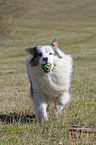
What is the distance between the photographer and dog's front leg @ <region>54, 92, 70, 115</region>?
5.88m

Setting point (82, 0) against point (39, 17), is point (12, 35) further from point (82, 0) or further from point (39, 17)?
point (82, 0)

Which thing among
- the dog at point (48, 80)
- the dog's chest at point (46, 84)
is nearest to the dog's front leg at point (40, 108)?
the dog at point (48, 80)

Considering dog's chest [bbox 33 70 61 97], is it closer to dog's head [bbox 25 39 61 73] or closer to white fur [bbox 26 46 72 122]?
white fur [bbox 26 46 72 122]

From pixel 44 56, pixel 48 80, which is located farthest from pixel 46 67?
pixel 48 80

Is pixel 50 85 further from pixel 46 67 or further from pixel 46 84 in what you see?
pixel 46 67

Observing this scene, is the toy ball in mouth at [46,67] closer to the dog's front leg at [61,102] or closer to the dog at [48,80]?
the dog at [48,80]

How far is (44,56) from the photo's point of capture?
554cm

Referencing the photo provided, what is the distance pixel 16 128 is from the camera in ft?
16.4

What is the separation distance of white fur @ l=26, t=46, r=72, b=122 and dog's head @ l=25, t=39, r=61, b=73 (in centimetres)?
5

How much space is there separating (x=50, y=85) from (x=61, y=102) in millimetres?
464

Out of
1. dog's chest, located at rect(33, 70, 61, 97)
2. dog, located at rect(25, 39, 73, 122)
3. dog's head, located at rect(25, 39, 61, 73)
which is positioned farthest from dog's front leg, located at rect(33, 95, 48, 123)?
dog's head, located at rect(25, 39, 61, 73)

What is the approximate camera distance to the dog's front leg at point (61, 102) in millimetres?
5882

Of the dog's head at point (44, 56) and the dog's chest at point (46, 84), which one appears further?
the dog's chest at point (46, 84)

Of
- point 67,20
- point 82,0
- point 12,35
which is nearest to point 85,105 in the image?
point 12,35
